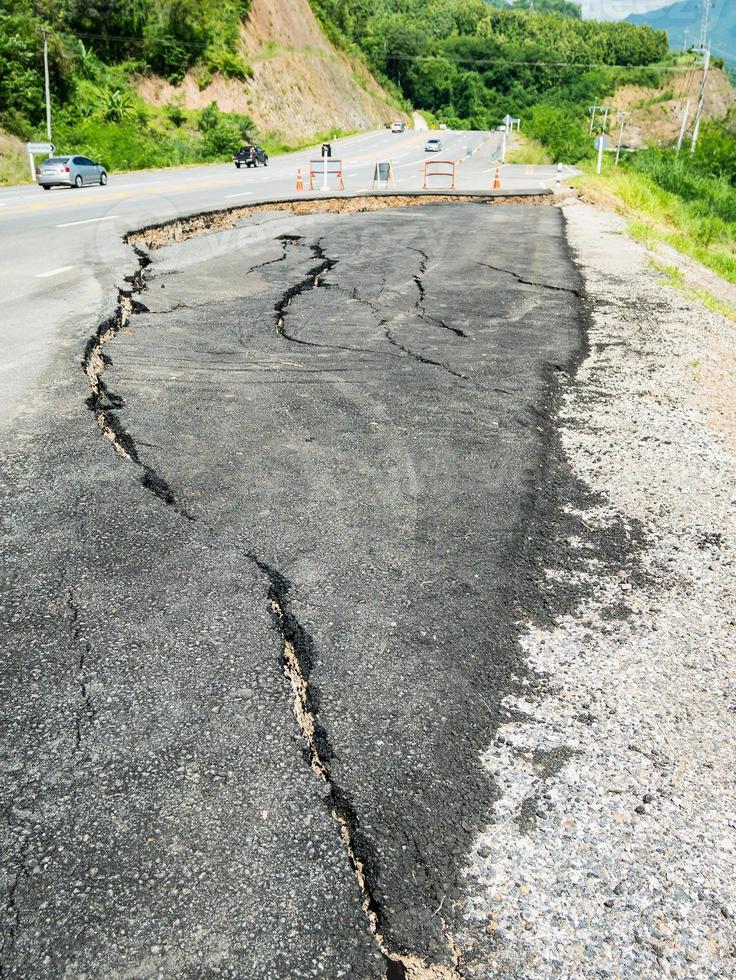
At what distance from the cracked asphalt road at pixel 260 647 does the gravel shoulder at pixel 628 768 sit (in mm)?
130

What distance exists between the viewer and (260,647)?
3.25 metres

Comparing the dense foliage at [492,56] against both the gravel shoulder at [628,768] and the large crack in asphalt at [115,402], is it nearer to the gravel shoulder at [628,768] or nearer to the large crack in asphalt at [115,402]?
the large crack in asphalt at [115,402]

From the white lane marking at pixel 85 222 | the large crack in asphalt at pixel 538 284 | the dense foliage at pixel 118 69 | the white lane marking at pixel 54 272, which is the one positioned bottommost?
the white lane marking at pixel 85 222

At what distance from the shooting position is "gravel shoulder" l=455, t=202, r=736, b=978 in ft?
7.00

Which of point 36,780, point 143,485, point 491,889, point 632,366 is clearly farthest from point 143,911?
point 632,366

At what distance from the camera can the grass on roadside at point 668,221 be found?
1814cm

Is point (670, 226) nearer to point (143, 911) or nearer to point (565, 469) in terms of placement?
point (565, 469)

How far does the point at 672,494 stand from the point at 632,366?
292cm

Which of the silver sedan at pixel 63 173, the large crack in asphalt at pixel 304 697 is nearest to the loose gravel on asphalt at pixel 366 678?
the large crack in asphalt at pixel 304 697

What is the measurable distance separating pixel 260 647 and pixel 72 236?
13.7 m

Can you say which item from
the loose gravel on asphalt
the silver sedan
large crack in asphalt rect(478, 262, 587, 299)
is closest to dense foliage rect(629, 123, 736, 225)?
large crack in asphalt rect(478, 262, 587, 299)

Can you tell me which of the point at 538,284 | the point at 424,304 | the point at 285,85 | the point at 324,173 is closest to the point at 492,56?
the point at 285,85

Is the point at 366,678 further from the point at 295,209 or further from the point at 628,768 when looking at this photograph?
the point at 295,209

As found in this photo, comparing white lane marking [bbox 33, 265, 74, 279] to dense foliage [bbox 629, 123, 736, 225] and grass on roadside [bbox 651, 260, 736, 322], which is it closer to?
grass on roadside [bbox 651, 260, 736, 322]
